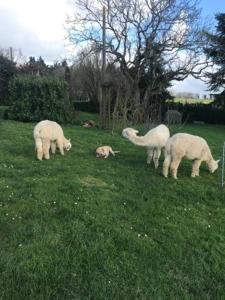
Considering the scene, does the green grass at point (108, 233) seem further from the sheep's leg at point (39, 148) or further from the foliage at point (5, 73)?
the foliage at point (5, 73)

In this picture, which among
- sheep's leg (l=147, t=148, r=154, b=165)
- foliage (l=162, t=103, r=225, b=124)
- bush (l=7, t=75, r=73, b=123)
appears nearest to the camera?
sheep's leg (l=147, t=148, r=154, b=165)

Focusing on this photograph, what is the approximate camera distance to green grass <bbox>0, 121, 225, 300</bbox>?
6266 millimetres

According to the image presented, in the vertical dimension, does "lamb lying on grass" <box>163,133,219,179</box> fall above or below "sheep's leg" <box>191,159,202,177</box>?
above

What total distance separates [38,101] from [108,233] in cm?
1652

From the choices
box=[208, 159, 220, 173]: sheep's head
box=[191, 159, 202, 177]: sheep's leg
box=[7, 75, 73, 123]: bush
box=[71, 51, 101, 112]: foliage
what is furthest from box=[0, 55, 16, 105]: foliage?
box=[191, 159, 202, 177]: sheep's leg

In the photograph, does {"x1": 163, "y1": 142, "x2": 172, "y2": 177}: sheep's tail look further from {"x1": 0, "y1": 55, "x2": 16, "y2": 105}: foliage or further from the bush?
{"x1": 0, "y1": 55, "x2": 16, "y2": 105}: foliage

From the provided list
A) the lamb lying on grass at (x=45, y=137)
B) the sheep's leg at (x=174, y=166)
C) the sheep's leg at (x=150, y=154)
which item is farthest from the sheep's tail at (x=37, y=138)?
the sheep's leg at (x=174, y=166)

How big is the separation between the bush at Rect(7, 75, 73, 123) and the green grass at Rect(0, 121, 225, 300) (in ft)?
37.3

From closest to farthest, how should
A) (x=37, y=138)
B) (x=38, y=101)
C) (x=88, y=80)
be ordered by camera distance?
(x=37, y=138)
(x=38, y=101)
(x=88, y=80)

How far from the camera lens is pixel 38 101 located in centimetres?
2327

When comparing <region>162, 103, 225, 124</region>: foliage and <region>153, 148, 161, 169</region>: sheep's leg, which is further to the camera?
<region>162, 103, 225, 124</region>: foliage

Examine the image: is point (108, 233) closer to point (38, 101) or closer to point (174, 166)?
point (174, 166)

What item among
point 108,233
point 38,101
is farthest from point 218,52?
point 108,233

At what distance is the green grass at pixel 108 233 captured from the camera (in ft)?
20.6
